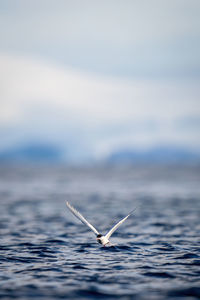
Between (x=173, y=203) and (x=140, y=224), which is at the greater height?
(x=173, y=203)

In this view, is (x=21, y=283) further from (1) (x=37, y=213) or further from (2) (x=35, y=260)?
(1) (x=37, y=213)

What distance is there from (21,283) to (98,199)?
130 ft

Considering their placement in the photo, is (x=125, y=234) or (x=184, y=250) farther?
(x=125, y=234)

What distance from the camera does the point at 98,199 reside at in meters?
56.0

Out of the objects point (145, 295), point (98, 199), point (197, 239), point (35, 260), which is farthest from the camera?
point (98, 199)

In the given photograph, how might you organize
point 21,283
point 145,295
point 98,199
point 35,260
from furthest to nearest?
point 98,199 < point 35,260 < point 21,283 < point 145,295

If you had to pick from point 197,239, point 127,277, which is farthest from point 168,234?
point 127,277

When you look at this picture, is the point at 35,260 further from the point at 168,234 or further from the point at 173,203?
the point at 173,203

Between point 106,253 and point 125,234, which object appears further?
point 125,234

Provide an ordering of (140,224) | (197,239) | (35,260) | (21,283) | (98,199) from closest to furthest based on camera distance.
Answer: (21,283)
(35,260)
(197,239)
(140,224)
(98,199)

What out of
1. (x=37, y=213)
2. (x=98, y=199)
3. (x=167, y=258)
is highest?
(x=98, y=199)

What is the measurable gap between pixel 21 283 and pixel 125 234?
12835 mm

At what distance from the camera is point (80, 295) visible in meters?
15.3

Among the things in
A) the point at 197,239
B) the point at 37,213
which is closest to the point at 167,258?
the point at 197,239
